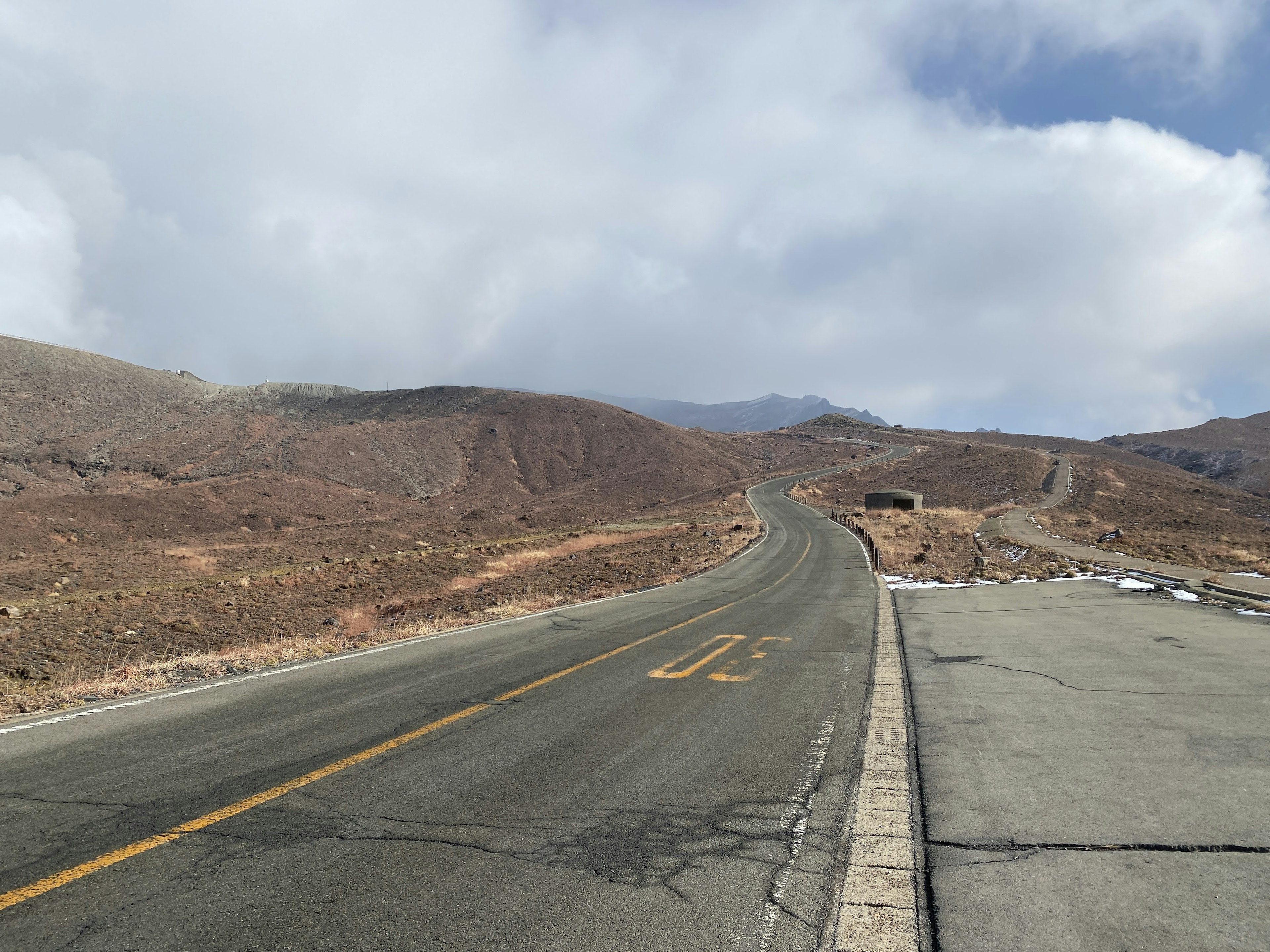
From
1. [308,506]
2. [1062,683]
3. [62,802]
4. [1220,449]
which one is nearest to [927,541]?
[1062,683]

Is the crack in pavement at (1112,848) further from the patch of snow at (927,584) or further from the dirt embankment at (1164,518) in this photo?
the dirt embankment at (1164,518)

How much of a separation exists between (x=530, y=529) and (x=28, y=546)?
1266 inches

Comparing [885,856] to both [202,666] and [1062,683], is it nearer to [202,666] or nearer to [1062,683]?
[1062,683]

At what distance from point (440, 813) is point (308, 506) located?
61416 mm

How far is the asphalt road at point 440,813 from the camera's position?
320cm

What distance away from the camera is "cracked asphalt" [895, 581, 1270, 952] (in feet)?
10.7

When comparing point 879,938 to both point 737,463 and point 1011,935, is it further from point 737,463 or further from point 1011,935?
point 737,463

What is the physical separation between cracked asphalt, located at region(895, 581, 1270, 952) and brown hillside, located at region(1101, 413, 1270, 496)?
135766 mm

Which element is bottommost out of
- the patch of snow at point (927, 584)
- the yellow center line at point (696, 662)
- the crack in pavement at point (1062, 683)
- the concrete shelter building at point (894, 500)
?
the patch of snow at point (927, 584)

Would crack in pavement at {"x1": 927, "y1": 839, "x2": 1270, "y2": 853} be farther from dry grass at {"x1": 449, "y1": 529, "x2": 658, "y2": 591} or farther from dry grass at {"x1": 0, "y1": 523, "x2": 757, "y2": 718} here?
dry grass at {"x1": 449, "y1": 529, "x2": 658, "y2": 591}

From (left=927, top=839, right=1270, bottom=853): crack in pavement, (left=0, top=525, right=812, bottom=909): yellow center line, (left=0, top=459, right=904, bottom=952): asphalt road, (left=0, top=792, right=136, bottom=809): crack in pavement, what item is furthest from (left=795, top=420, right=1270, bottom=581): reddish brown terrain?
(left=0, top=792, right=136, bottom=809): crack in pavement

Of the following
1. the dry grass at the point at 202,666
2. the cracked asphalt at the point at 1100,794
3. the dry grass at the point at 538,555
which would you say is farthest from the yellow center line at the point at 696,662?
the dry grass at the point at 538,555

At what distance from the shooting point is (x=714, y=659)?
10.2m

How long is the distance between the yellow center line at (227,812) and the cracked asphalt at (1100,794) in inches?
176
